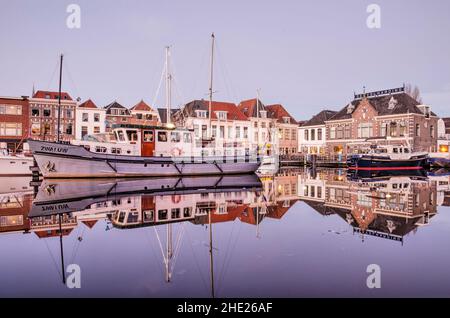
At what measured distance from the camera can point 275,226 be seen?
32.6ft

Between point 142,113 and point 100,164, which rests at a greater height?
point 142,113

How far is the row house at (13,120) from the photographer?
168ft

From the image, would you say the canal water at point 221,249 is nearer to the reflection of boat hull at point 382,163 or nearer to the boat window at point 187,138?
the boat window at point 187,138

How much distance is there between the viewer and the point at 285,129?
221 feet

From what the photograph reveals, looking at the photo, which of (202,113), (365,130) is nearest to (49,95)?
(202,113)

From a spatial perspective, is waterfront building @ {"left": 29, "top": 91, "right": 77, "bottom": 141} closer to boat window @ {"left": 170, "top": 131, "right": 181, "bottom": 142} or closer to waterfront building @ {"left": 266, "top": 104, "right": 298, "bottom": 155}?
boat window @ {"left": 170, "top": 131, "right": 181, "bottom": 142}

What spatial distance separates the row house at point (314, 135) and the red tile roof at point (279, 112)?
350cm

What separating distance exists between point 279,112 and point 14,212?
199 ft

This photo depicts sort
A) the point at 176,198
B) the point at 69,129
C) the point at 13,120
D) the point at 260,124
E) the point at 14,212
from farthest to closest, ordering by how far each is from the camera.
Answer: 1. the point at 260,124
2. the point at 69,129
3. the point at 13,120
4. the point at 176,198
5. the point at 14,212

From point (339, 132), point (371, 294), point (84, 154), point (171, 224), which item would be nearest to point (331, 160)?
point (339, 132)

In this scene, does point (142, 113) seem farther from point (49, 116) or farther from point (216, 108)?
point (49, 116)
